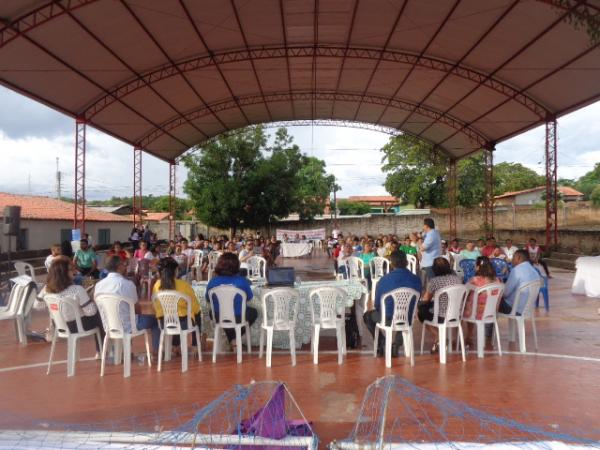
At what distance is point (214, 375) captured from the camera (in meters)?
4.87

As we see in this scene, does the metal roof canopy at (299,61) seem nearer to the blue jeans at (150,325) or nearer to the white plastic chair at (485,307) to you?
the white plastic chair at (485,307)

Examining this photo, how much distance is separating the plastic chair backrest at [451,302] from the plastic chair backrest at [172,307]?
2516 mm

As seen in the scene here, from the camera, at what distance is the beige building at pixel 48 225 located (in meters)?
21.2

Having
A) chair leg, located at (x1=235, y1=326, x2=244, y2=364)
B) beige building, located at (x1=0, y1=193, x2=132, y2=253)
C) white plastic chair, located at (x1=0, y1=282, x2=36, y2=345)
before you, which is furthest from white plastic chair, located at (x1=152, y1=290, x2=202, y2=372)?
beige building, located at (x1=0, y1=193, x2=132, y2=253)

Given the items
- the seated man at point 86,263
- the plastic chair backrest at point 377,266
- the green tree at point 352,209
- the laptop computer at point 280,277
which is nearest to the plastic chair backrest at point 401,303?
the laptop computer at point 280,277

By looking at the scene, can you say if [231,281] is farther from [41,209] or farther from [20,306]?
[41,209]

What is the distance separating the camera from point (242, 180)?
27953mm

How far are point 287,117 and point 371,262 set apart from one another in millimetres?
15680

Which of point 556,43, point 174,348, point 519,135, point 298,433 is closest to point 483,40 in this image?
point 556,43

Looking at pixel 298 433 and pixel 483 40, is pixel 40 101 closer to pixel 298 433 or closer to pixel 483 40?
pixel 483 40

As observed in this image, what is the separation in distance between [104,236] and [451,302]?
1060 inches

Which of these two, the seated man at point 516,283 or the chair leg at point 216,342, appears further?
the seated man at point 516,283

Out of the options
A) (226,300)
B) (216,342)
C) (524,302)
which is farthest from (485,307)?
(216,342)

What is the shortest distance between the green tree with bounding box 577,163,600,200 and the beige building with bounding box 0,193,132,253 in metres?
43.1
